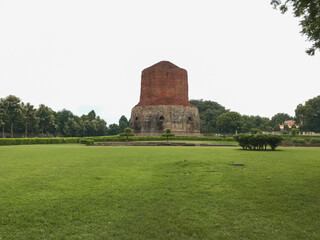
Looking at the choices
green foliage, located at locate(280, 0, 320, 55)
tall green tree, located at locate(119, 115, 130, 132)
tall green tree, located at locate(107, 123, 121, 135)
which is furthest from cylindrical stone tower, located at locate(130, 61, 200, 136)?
green foliage, located at locate(280, 0, 320, 55)

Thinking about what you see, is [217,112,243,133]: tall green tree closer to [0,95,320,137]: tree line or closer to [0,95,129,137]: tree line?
[0,95,320,137]: tree line

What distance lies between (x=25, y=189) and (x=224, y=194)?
3.86m

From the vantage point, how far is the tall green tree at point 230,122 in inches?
2115

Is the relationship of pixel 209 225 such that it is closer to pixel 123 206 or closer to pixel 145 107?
pixel 123 206

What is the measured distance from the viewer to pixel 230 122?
2112 inches

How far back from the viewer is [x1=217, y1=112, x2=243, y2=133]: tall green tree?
53719mm

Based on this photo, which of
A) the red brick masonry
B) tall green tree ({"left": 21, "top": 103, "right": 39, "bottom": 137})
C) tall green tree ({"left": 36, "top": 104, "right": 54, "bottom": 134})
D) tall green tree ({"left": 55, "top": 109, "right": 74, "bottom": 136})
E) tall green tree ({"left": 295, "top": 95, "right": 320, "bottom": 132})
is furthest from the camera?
tall green tree ({"left": 55, "top": 109, "right": 74, "bottom": 136})

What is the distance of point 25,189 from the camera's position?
4.96 m

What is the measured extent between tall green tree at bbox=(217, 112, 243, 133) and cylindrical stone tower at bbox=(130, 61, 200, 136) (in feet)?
38.0

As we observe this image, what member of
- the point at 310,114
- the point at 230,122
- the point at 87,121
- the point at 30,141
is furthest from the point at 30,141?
the point at 310,114

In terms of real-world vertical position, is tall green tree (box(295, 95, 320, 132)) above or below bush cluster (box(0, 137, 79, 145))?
above

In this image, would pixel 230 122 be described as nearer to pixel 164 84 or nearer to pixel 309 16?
pixel 164 84

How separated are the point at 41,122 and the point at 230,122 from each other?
37.3 metres

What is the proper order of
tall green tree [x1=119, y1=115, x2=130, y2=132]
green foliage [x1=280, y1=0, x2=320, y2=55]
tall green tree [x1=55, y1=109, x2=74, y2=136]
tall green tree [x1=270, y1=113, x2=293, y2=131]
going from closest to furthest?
green foliage [x1=280, y1=0, x2=320, y2=55], tall green tree [x1=55, y1=109, x2=74, y2=136], tall green tree [x1=119, y1=115, x2=130, y2=132], tall green tree [x1=270, y1=113, x2=293, y2=131]
